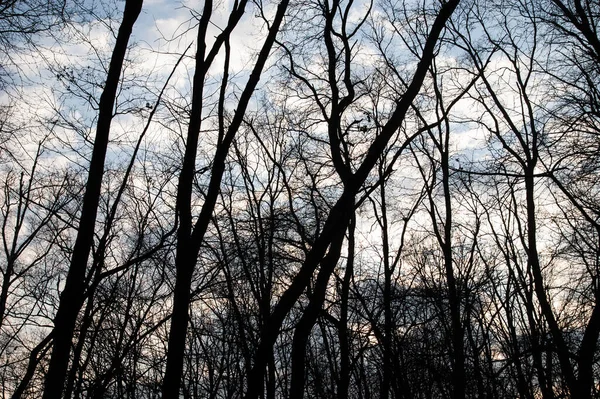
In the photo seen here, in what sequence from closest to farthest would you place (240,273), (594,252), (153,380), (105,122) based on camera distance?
1. (105,122)
2. (594,252)
3. (240,273)
4. (153,380)

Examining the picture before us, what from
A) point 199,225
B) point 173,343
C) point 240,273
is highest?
point 240,273

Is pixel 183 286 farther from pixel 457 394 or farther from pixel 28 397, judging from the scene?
pixel 28 397

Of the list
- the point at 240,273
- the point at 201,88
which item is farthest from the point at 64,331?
the point at 240,273

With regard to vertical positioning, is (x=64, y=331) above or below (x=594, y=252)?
below

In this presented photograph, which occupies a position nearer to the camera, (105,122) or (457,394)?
(105,122)

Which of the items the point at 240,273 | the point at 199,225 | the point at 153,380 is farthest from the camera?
the point at 153,380

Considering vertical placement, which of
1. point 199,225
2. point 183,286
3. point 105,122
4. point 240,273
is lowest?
point 183,286

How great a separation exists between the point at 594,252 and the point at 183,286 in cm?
902

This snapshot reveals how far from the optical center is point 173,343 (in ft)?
14.2

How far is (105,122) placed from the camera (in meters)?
5.12

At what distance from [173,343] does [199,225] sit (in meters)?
1.02

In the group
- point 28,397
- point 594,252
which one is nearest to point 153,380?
point 28,397

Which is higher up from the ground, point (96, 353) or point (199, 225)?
point (96, 353)

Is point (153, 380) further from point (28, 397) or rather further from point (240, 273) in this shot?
point (240, 273)
